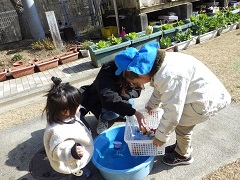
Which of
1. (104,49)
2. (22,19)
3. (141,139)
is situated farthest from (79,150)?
(22,19)

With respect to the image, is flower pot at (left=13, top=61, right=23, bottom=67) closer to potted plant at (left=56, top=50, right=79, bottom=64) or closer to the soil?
the soil

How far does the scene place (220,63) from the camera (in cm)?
395

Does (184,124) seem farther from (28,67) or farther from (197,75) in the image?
(28,67)

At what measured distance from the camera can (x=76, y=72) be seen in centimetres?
454

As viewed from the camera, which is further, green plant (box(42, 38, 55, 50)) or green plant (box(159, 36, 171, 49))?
green plant (box(42, 38, 55, 50))

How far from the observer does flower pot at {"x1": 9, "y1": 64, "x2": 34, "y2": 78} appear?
4643mm

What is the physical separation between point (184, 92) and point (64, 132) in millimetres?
844

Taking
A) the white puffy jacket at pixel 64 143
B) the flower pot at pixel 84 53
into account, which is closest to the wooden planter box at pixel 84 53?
the flower pot at pixel 84 53

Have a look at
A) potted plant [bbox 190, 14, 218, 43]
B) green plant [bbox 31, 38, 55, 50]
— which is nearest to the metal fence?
green plant [bbox 31, 38, 55, 50]

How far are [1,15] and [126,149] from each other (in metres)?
7.05

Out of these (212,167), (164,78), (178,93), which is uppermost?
(164,78)

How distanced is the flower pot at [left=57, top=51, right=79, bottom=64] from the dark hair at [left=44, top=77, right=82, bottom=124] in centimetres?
361

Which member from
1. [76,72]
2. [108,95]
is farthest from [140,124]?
[76,72]

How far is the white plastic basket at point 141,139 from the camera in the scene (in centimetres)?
190
